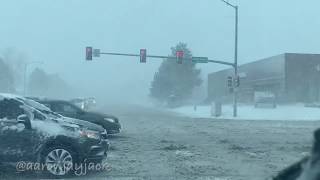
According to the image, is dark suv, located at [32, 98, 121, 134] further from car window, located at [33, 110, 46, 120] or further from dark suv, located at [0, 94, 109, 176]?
car window, located at [33, 110, 46, 120]

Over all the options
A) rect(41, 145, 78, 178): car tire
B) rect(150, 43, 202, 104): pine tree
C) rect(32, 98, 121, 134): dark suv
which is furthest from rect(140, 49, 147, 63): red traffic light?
rect(150, 43, 202, 104): pine tree

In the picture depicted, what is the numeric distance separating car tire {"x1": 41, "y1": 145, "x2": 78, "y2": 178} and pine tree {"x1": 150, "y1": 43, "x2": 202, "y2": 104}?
72.3 metres

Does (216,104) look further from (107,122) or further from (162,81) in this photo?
(162,81)

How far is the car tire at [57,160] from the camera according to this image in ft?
33.9

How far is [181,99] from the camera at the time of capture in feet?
276

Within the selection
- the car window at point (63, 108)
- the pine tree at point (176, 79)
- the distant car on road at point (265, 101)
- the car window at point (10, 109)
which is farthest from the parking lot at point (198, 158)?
the pine tree at point (176, 79)

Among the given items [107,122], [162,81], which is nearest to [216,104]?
[107,122]

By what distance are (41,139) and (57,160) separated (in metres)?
0.48

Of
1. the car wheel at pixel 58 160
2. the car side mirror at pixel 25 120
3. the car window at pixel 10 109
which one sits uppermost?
the car window at pixel 10 109

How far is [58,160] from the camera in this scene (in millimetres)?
10406

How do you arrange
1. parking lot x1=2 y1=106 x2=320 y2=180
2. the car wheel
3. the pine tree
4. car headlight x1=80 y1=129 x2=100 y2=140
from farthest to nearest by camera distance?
1. the pine tree
2. parking lot x1=2 y1=106 x2=320 y2=180
3. car headlight x1=80 y1=129 x2=100 y2=140
4. the car wheel

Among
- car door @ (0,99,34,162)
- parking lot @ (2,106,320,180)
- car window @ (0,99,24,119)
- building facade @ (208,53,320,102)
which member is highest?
building facade @ (208,53,320,102)

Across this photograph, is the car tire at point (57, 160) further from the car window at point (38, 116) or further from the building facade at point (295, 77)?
the building facade at point (295, 77)

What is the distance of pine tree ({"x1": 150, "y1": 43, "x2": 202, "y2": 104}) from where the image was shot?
84500mm
